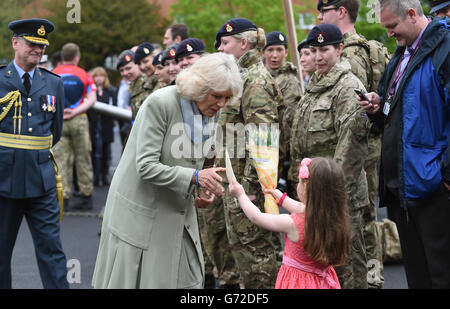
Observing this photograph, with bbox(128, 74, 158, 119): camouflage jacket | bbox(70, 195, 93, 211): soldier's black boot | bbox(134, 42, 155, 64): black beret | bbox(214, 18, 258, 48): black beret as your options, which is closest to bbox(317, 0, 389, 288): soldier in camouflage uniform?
bbox(214, 18, 258, 48): black beret

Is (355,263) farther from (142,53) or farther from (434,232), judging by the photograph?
(142,53)

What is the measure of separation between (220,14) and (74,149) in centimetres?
2836

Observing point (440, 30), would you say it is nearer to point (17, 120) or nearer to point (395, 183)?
point (395, 183)

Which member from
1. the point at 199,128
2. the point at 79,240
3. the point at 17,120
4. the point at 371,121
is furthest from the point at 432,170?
the point at 79,240

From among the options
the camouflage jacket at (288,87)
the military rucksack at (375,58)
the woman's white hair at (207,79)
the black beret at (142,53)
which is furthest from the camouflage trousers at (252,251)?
the black beret at (142,53)

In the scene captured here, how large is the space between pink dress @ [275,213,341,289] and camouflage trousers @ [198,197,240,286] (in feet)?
7.33

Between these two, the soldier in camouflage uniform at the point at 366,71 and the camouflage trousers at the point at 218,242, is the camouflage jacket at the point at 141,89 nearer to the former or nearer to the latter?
the camouflage trousers at the point at 218,242

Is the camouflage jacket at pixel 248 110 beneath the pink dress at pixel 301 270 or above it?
above

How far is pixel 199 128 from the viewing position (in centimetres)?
364

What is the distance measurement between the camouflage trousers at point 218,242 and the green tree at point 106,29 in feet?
111

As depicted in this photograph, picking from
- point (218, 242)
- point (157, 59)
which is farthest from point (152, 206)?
point (157, 59)

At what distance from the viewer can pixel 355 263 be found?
16.6 feet

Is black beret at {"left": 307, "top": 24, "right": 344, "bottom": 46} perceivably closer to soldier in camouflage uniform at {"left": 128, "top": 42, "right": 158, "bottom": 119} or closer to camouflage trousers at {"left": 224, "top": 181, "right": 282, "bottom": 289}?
camouflage trousers at {"left": 224, "top": 181, "right": 282, "bottom": 289}

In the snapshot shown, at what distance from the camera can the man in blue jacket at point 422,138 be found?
379cm
